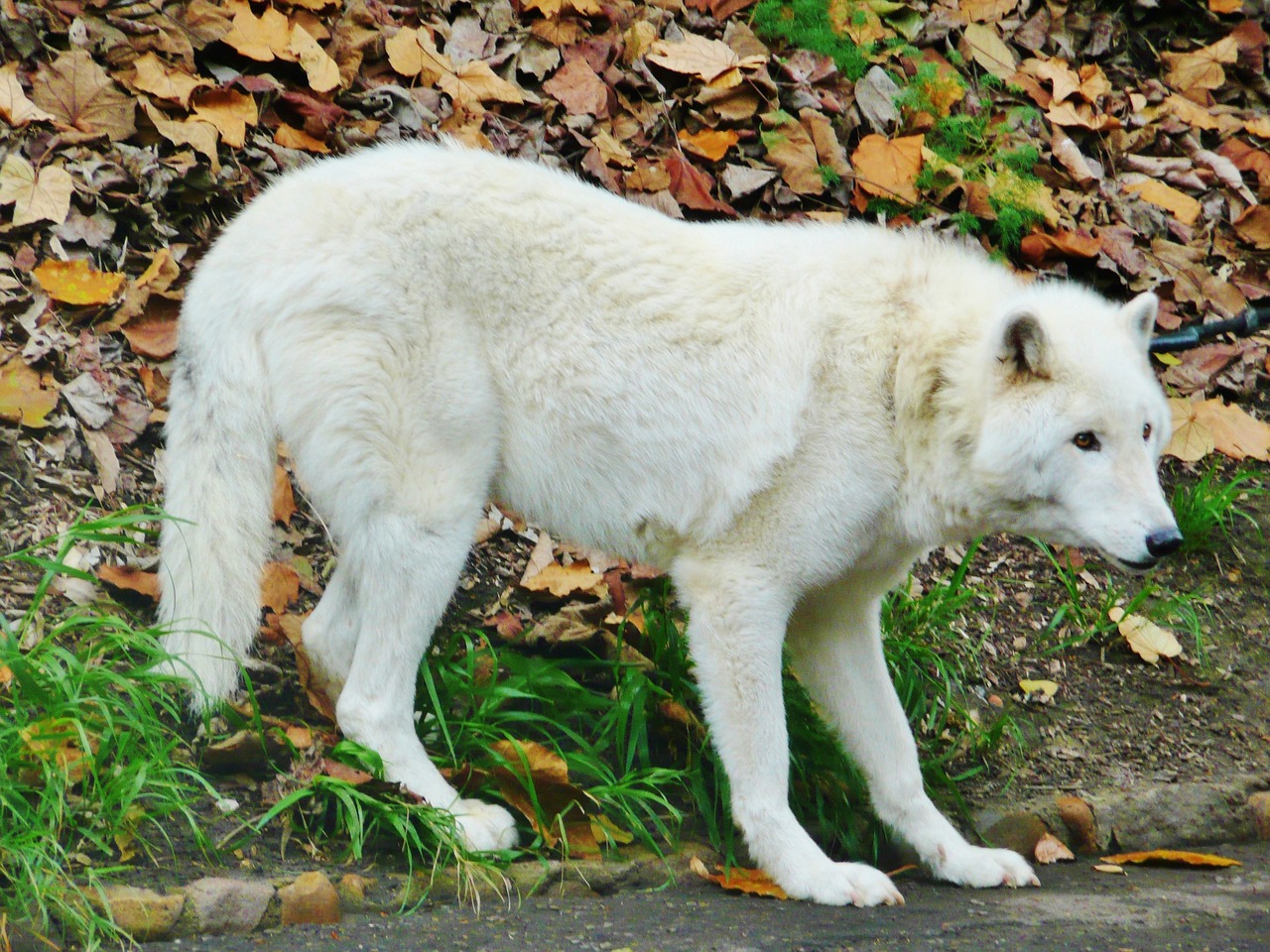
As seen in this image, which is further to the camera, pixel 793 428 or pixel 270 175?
pixel 270 175

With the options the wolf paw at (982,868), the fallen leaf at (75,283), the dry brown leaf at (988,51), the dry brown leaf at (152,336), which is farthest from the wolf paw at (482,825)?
the dry brown leaf at (988,51)

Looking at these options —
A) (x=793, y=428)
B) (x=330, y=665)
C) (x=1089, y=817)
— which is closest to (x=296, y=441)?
(x=330, y=665)

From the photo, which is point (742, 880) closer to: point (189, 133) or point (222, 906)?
point (222, 906)

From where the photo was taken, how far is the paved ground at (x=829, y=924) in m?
3.03

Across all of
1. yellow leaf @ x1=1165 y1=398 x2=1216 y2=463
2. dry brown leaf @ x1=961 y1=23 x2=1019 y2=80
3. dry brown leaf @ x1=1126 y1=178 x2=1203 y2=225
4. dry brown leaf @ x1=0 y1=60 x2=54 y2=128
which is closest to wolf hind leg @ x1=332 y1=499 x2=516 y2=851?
dry brown leaf @ x1=0 y1=60 x2=54 y2=128

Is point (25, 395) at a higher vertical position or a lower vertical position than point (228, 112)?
lower

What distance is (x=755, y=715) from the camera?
3670 millimetres

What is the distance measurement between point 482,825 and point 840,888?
3.34ft

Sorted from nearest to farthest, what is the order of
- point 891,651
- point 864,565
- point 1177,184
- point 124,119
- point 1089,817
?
1. point 864,565
2. point 1089,817
3. point 891,651
4. point 124,119
5. point 1177,184

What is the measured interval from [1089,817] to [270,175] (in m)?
4.03

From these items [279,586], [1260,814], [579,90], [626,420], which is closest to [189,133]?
[579,90]

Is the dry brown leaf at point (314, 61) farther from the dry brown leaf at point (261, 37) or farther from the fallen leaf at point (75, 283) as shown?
the fallen leaf at point (75, 283)

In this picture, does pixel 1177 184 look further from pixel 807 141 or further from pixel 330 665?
pixel 330 665

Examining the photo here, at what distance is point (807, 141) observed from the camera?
636cm
